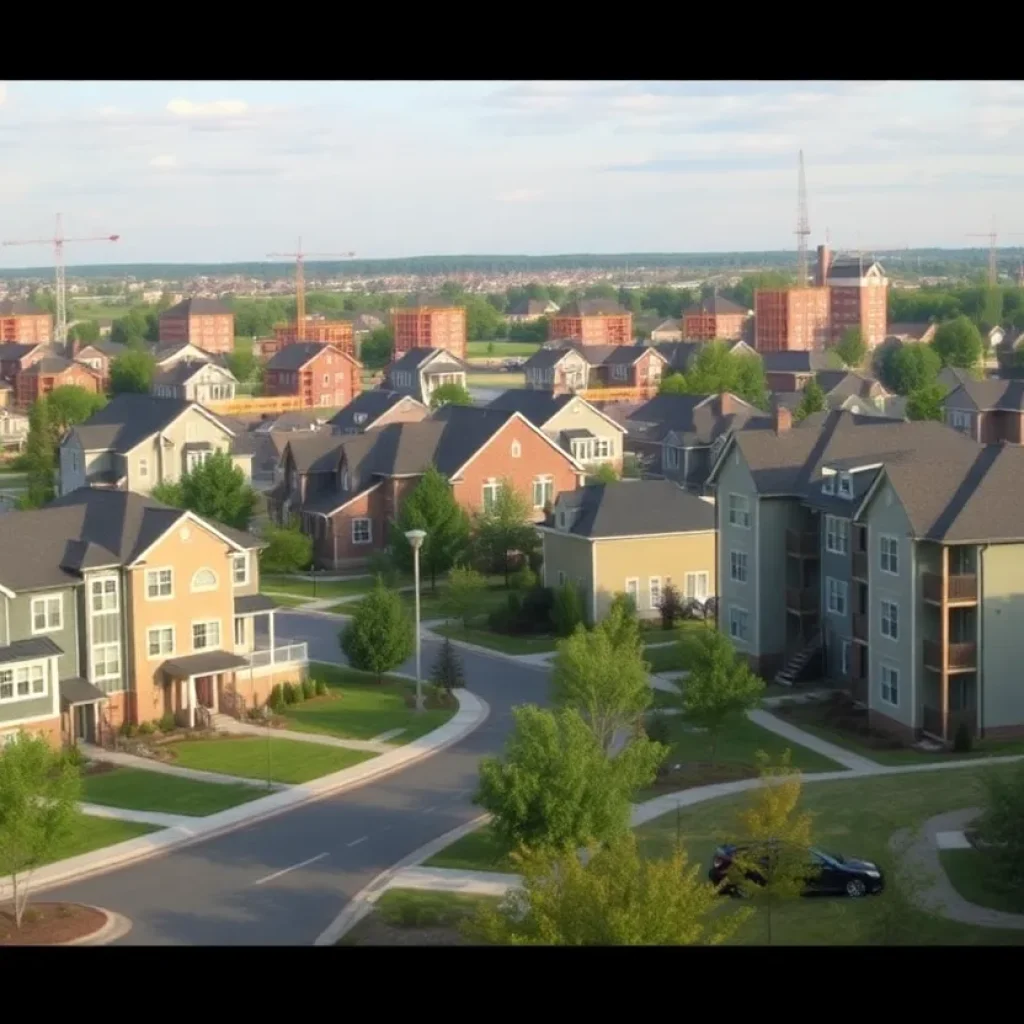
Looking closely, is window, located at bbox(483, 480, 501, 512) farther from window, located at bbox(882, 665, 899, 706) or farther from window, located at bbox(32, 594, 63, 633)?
window, located at bbox(882, 665, 899, 706)

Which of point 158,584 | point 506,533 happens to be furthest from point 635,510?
point 158,584

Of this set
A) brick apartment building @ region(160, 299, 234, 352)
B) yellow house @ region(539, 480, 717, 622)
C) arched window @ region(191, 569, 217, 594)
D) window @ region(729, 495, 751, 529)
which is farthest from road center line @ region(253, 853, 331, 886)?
brick apartment building @ region(160, 299, 234, 352)

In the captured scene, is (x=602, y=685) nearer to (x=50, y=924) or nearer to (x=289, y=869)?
(x=289, y=869)

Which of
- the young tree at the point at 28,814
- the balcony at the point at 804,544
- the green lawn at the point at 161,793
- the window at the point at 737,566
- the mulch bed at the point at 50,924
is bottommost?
the mulch bed at the point at 50,924

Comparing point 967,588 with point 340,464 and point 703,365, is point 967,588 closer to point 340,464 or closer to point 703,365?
point 340,464

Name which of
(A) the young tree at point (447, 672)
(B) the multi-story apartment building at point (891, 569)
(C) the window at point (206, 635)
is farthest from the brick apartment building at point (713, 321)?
(C) the window at point (206, 635)

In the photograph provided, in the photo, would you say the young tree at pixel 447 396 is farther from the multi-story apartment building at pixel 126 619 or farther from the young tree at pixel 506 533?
the multi-story apartment building at pixel 126 619
